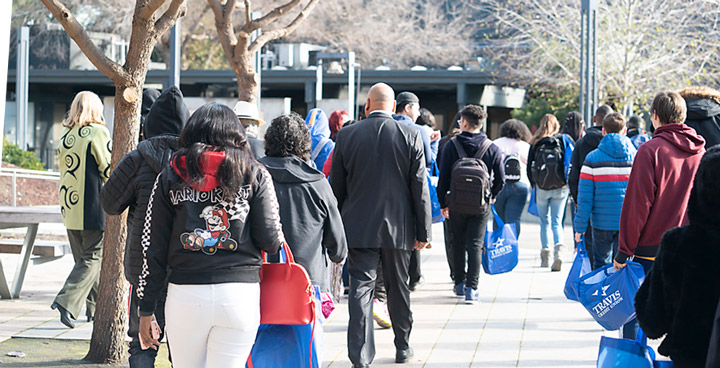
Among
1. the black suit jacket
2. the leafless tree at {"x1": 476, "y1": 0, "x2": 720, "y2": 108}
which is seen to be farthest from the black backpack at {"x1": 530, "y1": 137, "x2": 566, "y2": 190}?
the leafless tree at {"x1": 476, "y1": 0, "x2": 720, "y2": 108}

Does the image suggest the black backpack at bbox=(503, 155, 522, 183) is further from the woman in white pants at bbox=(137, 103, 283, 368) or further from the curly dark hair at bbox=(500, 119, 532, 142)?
the woman in white pants at bbox=(137, 103, 283, 368)

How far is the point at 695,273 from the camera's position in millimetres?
3330

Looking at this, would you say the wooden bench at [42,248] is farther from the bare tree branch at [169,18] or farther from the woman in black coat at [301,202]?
the woman in black coat at [301,202]

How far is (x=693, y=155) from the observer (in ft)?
17.9

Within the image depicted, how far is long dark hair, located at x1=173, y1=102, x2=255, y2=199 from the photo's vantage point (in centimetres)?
366

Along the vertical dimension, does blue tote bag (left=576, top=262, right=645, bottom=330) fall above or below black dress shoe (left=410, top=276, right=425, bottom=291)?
above

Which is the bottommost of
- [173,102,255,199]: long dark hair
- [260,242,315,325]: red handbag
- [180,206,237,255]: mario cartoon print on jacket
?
[260,242,315,325]: red handbag

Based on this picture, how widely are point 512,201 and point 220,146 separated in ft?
24.2

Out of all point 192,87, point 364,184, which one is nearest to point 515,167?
point 364,184

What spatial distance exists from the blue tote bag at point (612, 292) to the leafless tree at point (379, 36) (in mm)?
29154

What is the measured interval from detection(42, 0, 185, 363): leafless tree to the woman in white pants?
223cm

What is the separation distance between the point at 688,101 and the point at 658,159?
120cm

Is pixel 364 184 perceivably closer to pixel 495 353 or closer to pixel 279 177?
pixel 279 177

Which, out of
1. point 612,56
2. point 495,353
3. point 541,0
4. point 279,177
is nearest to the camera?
point 279,177
